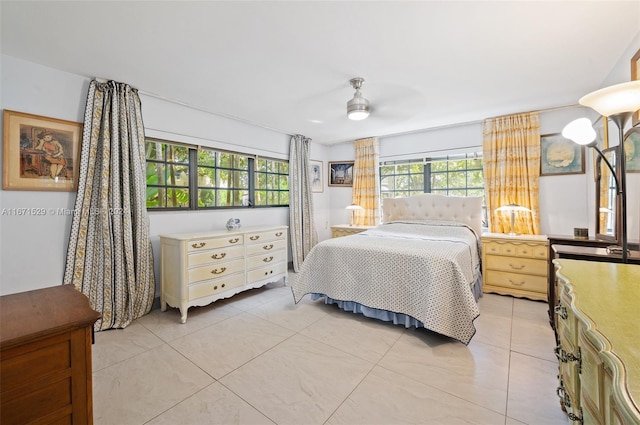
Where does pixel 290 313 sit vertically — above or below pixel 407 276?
below

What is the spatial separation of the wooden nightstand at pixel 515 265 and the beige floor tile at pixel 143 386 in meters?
3.50

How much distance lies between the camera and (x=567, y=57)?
90.4 inches

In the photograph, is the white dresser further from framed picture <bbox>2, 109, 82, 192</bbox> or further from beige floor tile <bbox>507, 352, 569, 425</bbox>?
beige floor tile <bbox>507, 352, 569, 425</bbox>

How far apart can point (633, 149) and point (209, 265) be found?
3942mm

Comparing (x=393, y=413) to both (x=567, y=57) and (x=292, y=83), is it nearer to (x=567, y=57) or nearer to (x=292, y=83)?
(x=292, y=83)

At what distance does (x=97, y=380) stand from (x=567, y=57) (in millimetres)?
4456

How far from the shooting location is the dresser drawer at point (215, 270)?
2879 millimetres

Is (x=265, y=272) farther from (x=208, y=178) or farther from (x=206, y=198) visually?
(x=208, y=178)

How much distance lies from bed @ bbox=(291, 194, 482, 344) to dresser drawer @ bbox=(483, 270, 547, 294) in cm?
16

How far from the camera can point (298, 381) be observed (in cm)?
185

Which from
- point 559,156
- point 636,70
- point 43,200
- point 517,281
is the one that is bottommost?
point 517,281

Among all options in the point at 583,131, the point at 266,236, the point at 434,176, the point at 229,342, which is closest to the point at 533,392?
the point at 583,131

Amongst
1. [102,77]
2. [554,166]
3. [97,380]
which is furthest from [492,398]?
[102,77]

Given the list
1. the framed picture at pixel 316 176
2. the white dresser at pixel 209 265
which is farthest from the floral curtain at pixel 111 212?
the framed picture at pixel 316 176
